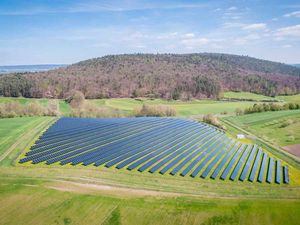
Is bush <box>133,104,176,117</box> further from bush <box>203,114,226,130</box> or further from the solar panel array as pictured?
the solar panel array

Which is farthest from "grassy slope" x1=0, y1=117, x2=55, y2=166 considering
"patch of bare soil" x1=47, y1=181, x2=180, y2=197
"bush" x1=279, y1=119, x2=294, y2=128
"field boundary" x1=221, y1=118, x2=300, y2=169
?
"bush" x1=279, y1=119, x2=294, y2=128

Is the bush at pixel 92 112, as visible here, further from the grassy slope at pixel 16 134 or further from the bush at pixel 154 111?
the grassy slope at pixel 16 134

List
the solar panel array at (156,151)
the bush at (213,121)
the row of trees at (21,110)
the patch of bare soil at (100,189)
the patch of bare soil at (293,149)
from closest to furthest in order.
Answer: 1. the patch of bare soil at (100,189)
2. the solar panel array at (156,151)
3. the patch of bare soil at (293,149)
4. the bush at (213,121)
5. the row of trees at (21,110)

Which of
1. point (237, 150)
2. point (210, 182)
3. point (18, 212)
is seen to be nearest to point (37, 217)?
point (18, 212)

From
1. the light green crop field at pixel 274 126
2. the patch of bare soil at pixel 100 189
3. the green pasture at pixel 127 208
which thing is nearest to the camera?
the green pasture at pixel 127 208

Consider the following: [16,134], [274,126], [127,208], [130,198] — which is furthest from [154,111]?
[127,208]

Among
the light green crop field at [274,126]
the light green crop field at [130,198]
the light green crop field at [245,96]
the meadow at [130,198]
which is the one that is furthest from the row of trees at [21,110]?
the light green crop field at [245,96]

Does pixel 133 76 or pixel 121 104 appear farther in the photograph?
pixel 133 76

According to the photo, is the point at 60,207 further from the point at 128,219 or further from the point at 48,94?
the point at 48,94
